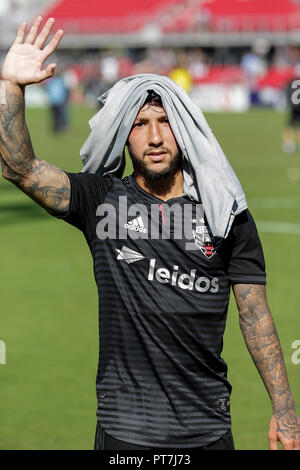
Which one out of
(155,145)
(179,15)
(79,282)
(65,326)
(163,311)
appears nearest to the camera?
(163,311)

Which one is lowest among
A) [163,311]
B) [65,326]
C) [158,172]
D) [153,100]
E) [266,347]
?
[65,326]

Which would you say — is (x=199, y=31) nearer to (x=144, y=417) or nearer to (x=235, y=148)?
(x=235, y=148)

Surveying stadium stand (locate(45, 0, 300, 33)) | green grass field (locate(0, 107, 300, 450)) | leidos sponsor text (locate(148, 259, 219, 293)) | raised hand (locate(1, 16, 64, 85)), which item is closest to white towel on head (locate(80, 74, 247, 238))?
leidos sponsor text (locate(148, 259, 219, 293))

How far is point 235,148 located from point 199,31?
39.0 m

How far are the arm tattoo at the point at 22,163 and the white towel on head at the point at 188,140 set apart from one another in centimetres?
24

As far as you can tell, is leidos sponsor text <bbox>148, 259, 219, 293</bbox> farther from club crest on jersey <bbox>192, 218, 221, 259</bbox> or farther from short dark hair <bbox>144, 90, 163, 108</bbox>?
short dark hair <bbox>144, 90, 163, 108</bbox>

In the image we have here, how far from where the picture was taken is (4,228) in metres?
15.9

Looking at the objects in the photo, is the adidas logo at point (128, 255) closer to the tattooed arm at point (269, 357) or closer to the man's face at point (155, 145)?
the man's face at point (155, 145)

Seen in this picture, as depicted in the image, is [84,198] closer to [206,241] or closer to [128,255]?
[128,255]

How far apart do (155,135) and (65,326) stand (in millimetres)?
6115

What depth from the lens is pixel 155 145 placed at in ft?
13.1

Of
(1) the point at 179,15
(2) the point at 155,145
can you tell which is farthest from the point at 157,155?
(1) the point at 179,15

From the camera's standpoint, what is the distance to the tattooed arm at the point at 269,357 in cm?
398

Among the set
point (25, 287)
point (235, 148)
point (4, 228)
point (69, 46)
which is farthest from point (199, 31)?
point (25, 287)
